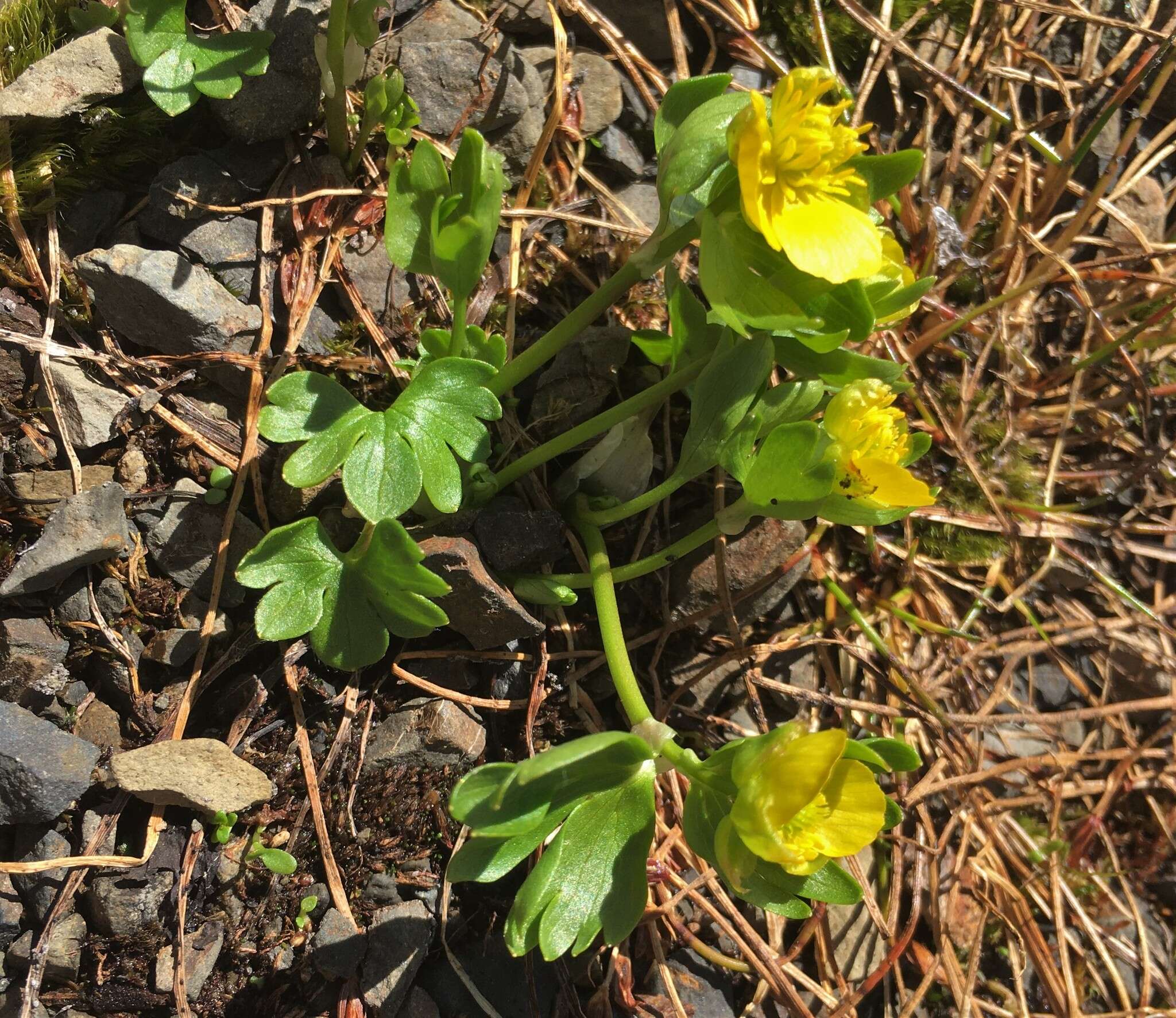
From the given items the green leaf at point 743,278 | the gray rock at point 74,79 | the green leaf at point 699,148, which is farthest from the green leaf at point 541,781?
the gray rock at point 74,79

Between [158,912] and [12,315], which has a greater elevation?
[12,315]

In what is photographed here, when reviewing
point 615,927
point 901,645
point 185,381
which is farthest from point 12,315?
point 901,645

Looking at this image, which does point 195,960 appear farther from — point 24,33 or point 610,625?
point 24,33

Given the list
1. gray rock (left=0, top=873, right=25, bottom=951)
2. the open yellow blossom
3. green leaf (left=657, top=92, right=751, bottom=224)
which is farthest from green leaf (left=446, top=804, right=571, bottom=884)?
green leaf (left=657, top=92, right=751, bottom=224)

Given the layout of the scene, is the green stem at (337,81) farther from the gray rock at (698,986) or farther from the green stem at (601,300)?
the gray rock at (698,986)

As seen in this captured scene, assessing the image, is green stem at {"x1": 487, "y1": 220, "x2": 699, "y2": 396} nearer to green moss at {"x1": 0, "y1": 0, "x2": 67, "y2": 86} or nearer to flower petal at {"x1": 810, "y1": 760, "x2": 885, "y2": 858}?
flower petal at {"x1": 810, "y1": 760, "x2": 885, "y2": 858}

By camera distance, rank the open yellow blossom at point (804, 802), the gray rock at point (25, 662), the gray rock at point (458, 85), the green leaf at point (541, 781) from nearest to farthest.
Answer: the green leaf at point (541, 781) → the open yellow blossom at point (804, 802) → the gray rock at point (25, 662) → the gray rock at point (458, 85)

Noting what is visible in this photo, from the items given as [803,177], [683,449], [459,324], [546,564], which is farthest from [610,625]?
[803,177]

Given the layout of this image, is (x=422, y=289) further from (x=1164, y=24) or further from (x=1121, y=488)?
(x=1164, y=24)
